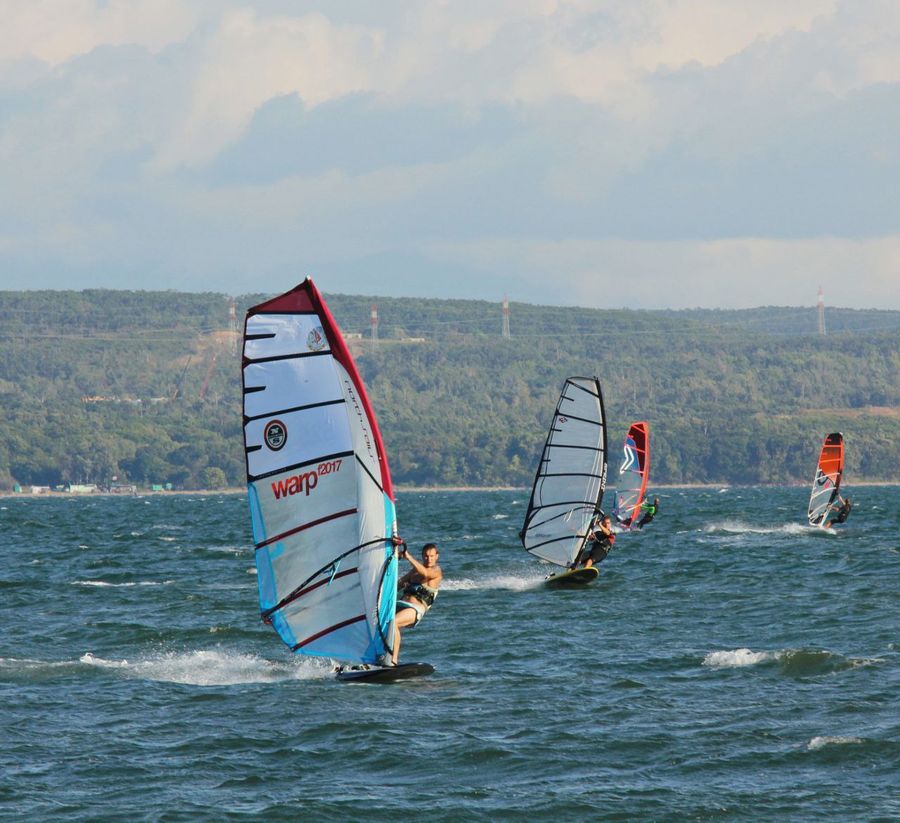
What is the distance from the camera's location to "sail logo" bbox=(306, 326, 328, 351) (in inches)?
655

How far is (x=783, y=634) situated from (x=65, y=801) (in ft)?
42.8

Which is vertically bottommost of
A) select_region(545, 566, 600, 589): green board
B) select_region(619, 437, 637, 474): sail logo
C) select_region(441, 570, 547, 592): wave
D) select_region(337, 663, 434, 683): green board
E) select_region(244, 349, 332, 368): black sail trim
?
select_region(441, 570, 547, 592): wave

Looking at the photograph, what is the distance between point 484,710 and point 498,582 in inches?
655

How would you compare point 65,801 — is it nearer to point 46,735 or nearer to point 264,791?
point 264,791

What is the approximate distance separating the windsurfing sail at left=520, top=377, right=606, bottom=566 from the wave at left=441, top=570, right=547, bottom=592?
828 millimetres

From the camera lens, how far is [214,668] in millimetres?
21578

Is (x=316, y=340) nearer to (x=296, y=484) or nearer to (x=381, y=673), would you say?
(x=296, y=484)

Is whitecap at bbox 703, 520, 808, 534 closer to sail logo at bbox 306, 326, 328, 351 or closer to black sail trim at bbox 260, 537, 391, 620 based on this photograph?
black sail trim at bbox 260, 537, 391, 620

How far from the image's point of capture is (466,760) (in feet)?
51.2

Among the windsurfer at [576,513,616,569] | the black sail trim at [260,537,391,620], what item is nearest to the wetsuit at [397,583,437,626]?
the black sail trim at [260,537,391,620]

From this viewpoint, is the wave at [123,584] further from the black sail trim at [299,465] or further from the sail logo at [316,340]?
the sail logo at [316,340]

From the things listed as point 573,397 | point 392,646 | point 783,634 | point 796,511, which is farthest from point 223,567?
point 796,511

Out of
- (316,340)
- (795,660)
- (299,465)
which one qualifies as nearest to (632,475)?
(795,660)

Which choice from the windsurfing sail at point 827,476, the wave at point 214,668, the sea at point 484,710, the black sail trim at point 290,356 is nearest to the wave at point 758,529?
the windsurfing sail at point 827,476
